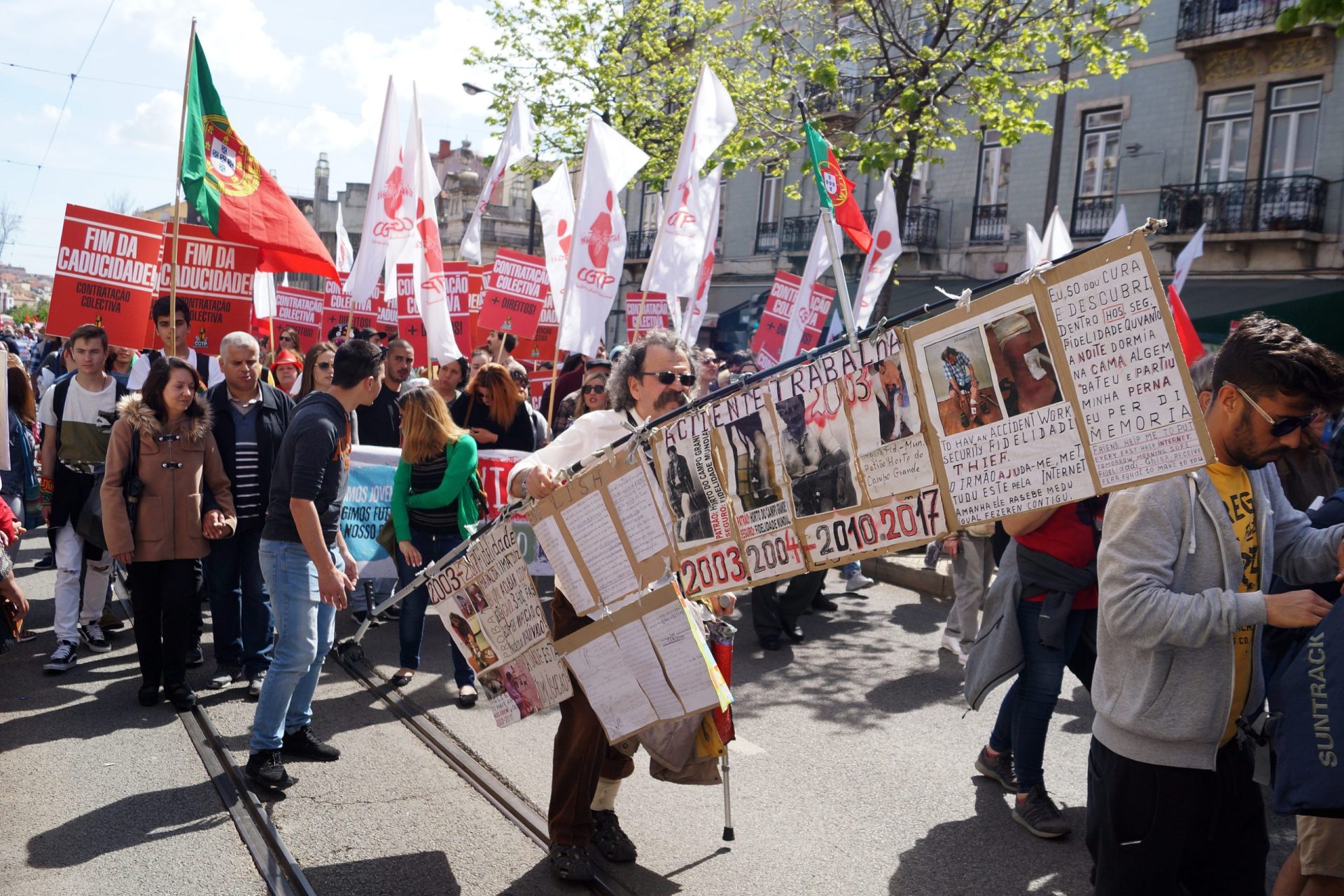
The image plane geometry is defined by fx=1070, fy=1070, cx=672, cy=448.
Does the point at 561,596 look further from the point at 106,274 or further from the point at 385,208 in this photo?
the point at 385,208

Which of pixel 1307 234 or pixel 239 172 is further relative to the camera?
pixel 1307 234

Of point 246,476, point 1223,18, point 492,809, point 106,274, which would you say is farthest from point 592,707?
point 1223,18

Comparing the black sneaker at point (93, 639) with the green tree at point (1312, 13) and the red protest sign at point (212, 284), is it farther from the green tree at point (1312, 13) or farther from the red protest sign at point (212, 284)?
the green tree at point (1312, 13)

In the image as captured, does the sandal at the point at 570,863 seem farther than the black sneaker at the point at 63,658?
No

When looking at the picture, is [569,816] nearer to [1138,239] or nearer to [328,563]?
[328,563]

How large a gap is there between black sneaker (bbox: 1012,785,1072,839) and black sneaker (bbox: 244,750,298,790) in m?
3.27

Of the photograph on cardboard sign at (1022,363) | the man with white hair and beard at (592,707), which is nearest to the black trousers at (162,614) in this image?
the man with white hair and beard at (592,707)

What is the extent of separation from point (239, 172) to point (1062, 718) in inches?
263

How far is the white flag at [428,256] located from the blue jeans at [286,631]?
180 inches

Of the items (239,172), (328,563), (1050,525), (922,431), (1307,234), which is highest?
(1307,234)

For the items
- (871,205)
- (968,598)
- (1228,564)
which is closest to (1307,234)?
(871,205)

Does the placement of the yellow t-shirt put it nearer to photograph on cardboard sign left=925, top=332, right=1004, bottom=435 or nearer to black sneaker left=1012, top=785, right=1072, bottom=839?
photograph on cardboard sign left=925, top=332, right=1004, bottom=435

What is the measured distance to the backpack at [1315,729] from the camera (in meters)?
2.46

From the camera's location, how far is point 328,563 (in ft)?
15.5
